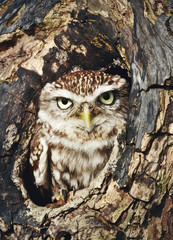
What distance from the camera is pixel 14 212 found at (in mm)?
2637

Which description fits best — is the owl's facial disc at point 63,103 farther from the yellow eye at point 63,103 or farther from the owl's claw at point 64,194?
the owl's claw at point 64,194

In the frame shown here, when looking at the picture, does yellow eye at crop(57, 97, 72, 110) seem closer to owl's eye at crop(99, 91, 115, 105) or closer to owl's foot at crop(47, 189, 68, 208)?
owl's eye at crop(99, 91, 115, 105)

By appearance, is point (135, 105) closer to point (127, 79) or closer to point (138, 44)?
point (138, 44)

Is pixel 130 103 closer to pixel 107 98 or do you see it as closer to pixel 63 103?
pixel 107 98

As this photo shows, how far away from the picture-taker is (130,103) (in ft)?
8.30

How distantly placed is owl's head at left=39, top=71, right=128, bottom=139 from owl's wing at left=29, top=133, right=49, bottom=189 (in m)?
0.22

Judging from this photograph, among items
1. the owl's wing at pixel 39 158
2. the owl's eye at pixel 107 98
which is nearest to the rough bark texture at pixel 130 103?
the owl's wing at pixel 39 158

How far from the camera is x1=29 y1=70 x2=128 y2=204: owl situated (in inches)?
114

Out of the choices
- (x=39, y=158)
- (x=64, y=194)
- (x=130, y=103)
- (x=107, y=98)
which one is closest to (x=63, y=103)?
(x=107, y=98)

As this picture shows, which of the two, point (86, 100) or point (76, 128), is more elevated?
point (86, 100)

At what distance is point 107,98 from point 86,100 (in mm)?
256

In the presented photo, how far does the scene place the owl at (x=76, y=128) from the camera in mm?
2906

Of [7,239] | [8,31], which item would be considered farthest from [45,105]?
[7,239]

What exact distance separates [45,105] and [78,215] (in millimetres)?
1270
